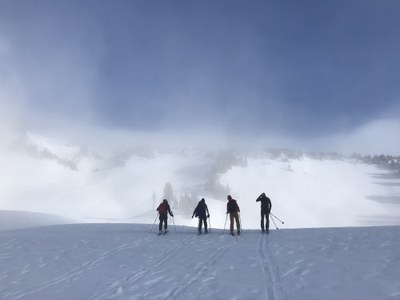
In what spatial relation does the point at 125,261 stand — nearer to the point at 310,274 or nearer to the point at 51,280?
the point at 51,280

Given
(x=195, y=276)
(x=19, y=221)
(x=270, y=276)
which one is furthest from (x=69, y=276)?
(x=19, y=221)

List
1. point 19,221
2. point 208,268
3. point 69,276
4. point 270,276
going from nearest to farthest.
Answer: point 270,276, point 69,276, point 208,268, point 19,221

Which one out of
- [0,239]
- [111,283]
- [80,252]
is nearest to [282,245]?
[111,283]

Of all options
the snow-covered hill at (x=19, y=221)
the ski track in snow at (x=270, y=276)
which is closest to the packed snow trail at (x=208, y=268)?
the ski track in snow at (x=270, y=276)

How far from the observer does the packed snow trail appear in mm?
12117

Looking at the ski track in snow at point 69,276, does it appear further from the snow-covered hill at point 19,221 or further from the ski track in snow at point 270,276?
the snow-covered hill at point 19,221

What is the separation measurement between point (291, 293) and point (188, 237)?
13214mm

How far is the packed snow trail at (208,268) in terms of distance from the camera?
477 inches

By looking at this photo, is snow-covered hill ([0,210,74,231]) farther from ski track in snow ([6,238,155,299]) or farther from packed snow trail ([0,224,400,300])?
ski track in snow ([6,238,155,299])

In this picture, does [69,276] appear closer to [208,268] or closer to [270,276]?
[208,268]

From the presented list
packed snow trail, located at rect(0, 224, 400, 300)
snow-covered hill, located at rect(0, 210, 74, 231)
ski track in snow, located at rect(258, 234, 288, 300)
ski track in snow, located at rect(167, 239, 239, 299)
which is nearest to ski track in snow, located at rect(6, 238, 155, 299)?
packed snow trail, located at rect(0, 224, 400, 300)

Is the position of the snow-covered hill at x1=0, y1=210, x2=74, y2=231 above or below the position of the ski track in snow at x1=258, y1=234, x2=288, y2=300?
below

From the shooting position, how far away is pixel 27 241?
23.4 metres

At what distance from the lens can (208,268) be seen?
15164mm
